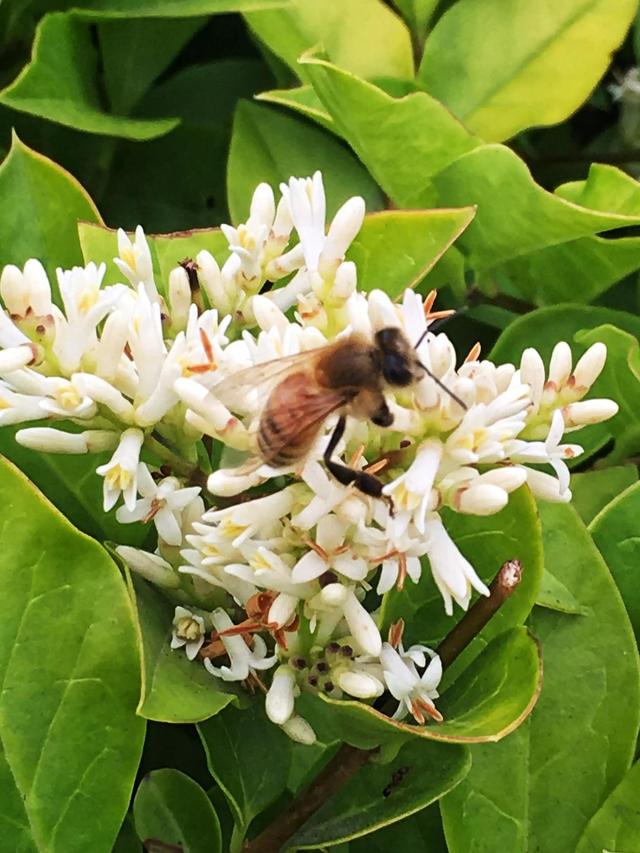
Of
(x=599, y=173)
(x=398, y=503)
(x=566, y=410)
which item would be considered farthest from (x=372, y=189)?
(x=398, y=503)

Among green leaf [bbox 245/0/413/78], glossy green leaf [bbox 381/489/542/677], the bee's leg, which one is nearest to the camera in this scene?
the bee's leg

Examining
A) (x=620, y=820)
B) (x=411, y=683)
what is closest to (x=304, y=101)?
(x=411, y=683)

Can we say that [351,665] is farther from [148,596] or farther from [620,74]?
[620,74]

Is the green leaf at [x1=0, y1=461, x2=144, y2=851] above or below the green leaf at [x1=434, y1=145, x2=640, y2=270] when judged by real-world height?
below

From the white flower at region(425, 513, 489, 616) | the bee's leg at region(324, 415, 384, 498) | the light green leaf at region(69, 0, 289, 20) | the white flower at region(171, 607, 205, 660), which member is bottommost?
the white flower at region(171, 607, 205, 660)

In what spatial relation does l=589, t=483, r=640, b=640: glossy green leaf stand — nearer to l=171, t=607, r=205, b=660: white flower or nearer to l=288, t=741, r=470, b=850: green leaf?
l=288, t=741, r=470, b=850: green leaf

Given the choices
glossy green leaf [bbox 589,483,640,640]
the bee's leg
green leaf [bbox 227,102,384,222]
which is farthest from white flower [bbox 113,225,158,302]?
glossy green leaf [bbox 589,483,640,640]

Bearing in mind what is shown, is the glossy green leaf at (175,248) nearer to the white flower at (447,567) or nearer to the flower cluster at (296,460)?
the flower cluster at (296,460)
